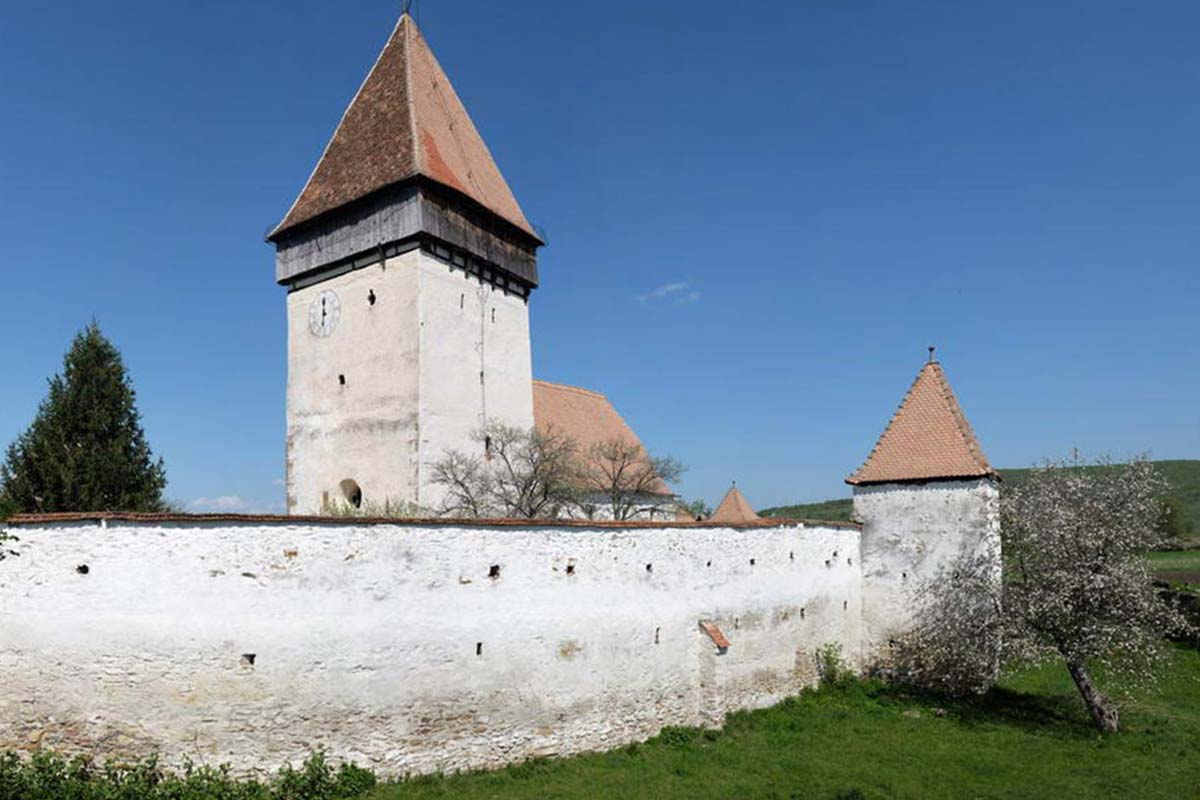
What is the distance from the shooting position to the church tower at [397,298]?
61.0 ft

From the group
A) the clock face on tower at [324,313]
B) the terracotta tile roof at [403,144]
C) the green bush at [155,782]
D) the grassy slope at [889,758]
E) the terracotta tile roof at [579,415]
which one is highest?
the terracotta tile roof at [403,144]

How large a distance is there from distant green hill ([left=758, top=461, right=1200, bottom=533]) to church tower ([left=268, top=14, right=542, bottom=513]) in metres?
50.1

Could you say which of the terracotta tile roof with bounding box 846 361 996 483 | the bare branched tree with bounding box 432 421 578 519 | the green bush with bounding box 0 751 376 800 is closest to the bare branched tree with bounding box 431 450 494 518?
the bare branched tree with bounding box 432 421 578 519

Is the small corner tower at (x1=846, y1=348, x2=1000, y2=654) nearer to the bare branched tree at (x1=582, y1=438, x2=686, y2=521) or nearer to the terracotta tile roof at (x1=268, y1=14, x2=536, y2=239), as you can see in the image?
the bare branched tree at (x1=582, y1=438, x2=686, y2=521)

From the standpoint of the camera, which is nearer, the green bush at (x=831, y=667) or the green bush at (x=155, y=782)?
the green bush at (x=155, y=782)

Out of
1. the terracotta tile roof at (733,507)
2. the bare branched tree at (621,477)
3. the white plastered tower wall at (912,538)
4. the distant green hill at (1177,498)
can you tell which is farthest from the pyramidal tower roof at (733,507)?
the distant green hill at (1177,498)

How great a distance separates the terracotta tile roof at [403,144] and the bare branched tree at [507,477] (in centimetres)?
697

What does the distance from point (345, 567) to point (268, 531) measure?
113 cm

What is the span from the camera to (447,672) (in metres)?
10.6

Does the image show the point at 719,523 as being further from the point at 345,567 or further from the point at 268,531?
the point at 268,531

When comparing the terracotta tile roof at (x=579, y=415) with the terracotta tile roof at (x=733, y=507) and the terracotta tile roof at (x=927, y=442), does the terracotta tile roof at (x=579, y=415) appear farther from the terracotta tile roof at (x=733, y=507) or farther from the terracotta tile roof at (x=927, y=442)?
the terracotta tile roof at (x=927, y=442)

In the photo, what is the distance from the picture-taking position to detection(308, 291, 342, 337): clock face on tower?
20.2m

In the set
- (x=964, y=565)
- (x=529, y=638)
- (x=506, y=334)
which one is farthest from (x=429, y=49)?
(x=964, y=565)

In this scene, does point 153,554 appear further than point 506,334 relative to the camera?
No
